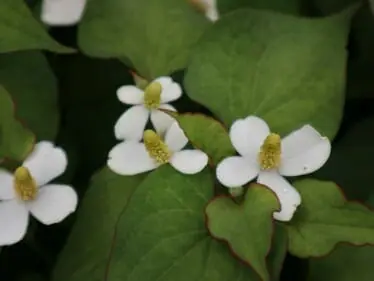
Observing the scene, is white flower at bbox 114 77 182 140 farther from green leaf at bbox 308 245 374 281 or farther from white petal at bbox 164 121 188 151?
green leaf at bbox 308 245 374 281

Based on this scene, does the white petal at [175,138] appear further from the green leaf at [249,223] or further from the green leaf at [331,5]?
the green leaf at [331,5]

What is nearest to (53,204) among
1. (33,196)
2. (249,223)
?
(33,196)

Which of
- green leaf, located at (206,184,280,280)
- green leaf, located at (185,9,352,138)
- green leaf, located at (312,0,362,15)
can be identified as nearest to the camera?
green leaf, located at (206,184,280,280)

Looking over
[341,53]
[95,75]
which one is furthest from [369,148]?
[95,75]

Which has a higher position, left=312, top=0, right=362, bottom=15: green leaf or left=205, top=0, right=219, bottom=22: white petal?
left=205, top=0, right=219, bottom=22: white petal

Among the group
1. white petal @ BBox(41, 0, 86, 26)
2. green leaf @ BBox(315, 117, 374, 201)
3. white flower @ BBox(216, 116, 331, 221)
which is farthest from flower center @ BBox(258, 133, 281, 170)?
white petal @ BBox(41, 0, 86, 26)

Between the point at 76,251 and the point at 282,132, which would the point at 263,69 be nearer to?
the point at 282,132

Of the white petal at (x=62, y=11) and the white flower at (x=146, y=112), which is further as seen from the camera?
the white petal at (x=62, y=11)

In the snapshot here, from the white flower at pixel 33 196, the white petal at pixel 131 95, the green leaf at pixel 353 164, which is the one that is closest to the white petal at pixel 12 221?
the white flower at pixel 33 196
